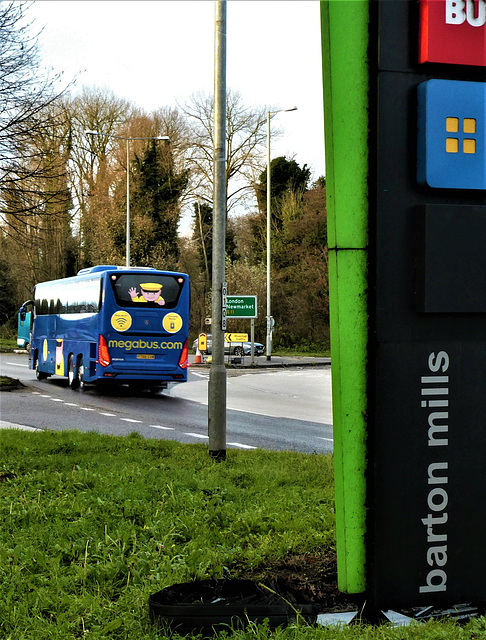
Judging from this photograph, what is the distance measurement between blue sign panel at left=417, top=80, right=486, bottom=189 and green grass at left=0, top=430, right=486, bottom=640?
2.23 m

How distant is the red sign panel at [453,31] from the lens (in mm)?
4332

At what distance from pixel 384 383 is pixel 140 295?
18.1 m

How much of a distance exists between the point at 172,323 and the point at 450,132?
18263mm

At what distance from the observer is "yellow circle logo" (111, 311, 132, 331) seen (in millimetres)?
21797

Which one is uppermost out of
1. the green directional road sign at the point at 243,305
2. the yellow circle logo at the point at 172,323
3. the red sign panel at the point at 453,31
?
the red sign panel at the point at 453,31

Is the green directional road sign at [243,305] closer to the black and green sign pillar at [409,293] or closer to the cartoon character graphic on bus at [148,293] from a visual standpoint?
the cartoon character graphic on bus at [148,293]

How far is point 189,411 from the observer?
19000 mm

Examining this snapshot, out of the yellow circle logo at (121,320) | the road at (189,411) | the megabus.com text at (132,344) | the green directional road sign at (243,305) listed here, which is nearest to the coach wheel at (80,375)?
the road at (189,411)

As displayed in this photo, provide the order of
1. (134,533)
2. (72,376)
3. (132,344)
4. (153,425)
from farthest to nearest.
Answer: (72,376)
(132,344)
(153,425)
(134,533)

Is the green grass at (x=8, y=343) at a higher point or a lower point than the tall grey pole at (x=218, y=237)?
lower

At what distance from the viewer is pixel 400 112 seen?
443cm

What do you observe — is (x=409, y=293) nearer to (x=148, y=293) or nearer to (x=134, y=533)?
(x=134, y=533)

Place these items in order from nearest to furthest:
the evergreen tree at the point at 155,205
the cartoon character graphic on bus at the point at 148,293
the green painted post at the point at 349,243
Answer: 1. the green painted post at the point at 349,243
2. the cartoon character graphic on bus at the point at 148,293
3. the evergreen tree at the point at 155,205

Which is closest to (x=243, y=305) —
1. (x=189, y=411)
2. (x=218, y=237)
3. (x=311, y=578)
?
(x=189, y=411)
